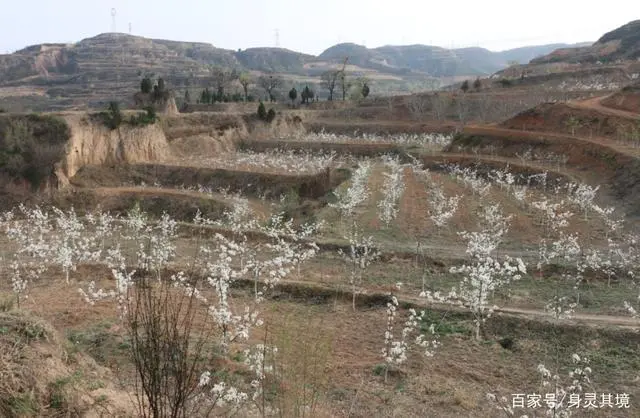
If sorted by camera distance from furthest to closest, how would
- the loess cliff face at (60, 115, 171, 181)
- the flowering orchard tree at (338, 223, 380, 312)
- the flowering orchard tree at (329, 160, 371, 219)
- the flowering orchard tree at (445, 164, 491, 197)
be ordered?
the loess cliff face at (60, 115, 171, 181), the flowering orchard tree at (445, 164, 491, 197), the flowering orchard tree at (329, 160, 371, 219), the flowering orchard tree at (338, 223, 380, 312)

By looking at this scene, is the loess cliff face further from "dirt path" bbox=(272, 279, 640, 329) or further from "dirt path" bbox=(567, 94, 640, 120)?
"dirt path" bbox=(567, 94, 640, 120)

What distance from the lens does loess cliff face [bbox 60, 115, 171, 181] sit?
37938 millimetres

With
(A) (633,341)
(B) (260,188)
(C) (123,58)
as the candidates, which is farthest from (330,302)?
(C) (123,58)

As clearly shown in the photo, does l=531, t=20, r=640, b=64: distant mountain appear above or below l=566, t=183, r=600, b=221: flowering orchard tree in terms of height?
above

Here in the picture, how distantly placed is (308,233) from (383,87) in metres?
175

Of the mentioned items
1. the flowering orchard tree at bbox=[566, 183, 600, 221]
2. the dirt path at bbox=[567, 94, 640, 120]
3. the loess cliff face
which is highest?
the dirt path at bbox=[567, 94, 640, 120]

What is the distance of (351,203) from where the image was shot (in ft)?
87.5

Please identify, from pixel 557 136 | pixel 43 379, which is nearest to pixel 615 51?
pixel 557 136

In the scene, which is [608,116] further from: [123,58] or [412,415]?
[123,58]

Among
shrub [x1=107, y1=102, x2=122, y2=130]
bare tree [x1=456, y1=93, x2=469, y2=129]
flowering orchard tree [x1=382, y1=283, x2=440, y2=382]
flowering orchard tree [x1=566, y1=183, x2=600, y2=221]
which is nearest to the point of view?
flowering orchard tree [x1=382, y1=283, x2=440, y2=382]

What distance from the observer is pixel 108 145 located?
41062 millimetres

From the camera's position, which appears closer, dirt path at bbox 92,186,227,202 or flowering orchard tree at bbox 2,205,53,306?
flowering orchard tree at bbox 2,205,53,306

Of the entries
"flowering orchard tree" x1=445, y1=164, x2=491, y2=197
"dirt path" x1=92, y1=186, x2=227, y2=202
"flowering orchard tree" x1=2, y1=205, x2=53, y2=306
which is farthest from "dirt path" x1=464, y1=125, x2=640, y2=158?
"flowering orchard tree" x1=2, y1=205, x2=53, y2=306

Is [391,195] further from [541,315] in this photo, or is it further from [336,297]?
[541,315]
